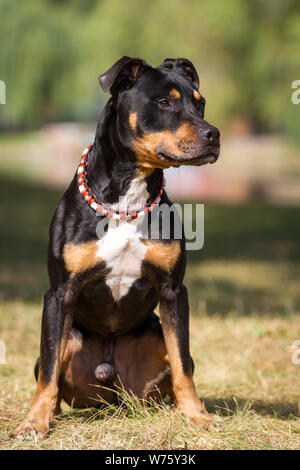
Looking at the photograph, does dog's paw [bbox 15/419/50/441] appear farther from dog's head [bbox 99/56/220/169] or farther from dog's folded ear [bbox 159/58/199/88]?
dog's folded ear [bbox 159/58/199/88]

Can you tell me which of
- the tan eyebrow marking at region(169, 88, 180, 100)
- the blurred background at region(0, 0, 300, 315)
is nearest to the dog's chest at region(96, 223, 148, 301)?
the tan eyebrow marking at region(169, 88, 180, 100)

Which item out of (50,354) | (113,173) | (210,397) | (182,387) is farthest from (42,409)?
(210,397)

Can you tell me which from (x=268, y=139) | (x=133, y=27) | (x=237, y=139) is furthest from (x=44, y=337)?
(x=268, y=139)

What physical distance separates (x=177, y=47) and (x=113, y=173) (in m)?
6.05

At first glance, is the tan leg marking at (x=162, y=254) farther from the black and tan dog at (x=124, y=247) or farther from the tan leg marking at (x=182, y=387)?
the tan leg marking at (x=182, y=387)

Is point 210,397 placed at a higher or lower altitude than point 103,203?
lower

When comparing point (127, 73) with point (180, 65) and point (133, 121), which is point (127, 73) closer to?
point (133, 121)

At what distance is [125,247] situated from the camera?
121 inches

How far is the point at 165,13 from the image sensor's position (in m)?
9.27

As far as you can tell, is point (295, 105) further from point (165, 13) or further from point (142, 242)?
point (142, 242)

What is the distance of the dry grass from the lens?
113 inches

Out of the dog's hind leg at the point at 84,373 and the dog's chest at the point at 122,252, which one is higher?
the dog's chest at the point at 122,252

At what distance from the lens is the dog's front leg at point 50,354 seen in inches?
118

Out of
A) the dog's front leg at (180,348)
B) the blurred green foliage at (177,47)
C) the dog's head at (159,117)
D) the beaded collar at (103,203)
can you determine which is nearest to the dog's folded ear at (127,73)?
the dog's head at (159,117)
